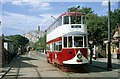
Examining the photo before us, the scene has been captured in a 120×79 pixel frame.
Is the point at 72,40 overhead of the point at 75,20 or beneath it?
beneath

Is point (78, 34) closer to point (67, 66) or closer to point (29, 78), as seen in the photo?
point (67, 66)

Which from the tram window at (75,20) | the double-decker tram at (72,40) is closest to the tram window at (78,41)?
the double-decker tram at (72,40)

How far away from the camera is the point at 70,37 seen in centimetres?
2531

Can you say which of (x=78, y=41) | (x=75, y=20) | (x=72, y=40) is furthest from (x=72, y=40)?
(x=75, y=20)

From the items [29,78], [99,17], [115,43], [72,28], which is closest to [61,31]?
[72,28]

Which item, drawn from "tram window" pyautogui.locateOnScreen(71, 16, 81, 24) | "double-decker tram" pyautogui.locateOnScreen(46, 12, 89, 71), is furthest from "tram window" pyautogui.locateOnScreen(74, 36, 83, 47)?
"tram window" pyautogui.locateOnScreen(71, 16, 81, 24)

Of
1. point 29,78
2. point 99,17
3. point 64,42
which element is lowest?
point 29,78

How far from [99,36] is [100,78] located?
50.0 meters

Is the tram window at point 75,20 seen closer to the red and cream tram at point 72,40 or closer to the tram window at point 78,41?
the red and cream tram at point 72,40

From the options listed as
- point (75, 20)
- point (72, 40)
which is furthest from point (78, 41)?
point (75, 20)

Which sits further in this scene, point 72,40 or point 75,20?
point 75,20

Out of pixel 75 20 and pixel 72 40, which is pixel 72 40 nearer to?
pixel 72 40

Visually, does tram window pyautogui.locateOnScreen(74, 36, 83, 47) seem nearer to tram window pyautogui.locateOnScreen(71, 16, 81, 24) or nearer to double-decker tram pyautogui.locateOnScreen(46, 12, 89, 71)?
double-decker tram pyautogui.locateOnScreen(46, 12, 89, 71)

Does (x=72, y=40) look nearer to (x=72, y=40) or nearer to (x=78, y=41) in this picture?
(x=72, y=40)
